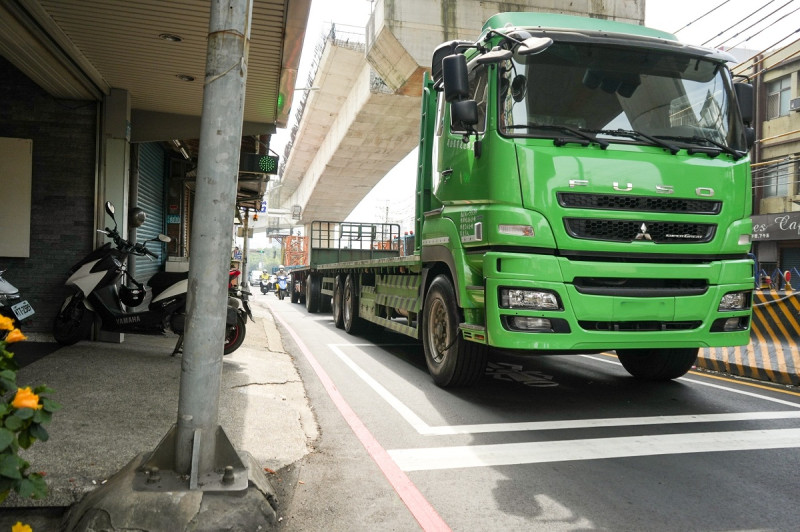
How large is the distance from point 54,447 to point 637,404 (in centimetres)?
471

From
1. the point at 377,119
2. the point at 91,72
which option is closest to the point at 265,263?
the point at 377,119

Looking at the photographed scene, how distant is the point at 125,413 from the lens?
4.66 metres

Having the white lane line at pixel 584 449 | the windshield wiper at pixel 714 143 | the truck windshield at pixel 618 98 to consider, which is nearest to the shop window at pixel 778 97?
the truck windshield at pixel 618 98

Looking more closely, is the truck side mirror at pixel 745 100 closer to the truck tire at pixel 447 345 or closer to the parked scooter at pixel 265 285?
the truck tire at pixel 447 345

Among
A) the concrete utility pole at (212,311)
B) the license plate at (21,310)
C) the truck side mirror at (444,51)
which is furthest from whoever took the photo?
the license plate at (21,310)

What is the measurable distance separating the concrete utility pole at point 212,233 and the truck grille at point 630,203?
285cm

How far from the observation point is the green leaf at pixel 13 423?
2172 mm

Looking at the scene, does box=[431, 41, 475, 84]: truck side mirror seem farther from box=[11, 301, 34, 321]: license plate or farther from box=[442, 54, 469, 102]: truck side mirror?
box=[11, 301, 34, 321]: license plate

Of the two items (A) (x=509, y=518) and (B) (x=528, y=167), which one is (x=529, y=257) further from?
(A) (x=509, y=518)

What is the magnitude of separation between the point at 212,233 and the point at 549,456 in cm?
265

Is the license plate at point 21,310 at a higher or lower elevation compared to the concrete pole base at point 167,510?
higher

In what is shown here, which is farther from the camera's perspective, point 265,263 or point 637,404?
point 265,263

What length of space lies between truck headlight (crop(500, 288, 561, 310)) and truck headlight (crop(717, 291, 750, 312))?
5.08 ft

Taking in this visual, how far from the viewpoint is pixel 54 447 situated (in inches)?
147
